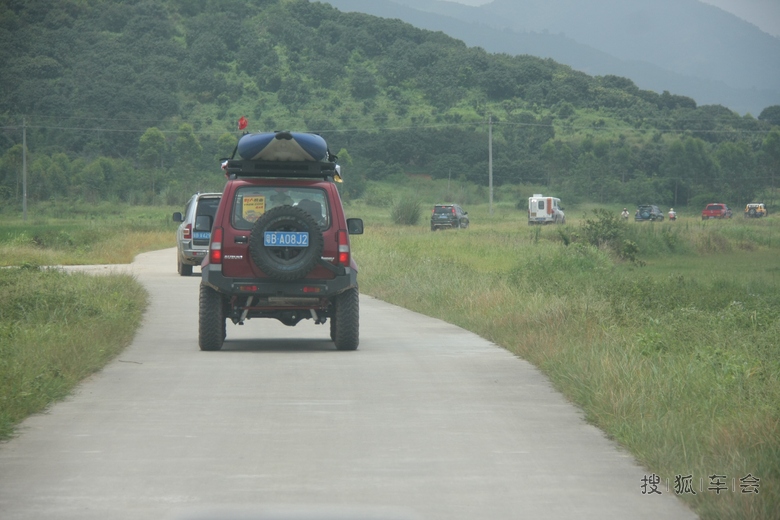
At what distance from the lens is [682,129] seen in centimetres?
12669

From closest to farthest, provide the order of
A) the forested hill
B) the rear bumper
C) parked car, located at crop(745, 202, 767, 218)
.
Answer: the rear bumper → parked car, located at crop(745, 202, 767, 218) → the forested hill

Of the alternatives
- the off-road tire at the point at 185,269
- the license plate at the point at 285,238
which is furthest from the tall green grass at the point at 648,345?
the off-road tire at the point at 185,269

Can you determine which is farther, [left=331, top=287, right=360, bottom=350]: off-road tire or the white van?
the white van

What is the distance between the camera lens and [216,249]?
14188 millimetres

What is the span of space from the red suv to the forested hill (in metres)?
84.1

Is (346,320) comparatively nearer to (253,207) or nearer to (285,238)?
(285,238)

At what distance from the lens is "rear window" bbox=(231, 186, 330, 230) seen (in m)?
14.4

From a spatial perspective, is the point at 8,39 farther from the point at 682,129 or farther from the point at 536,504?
the point at 536,504

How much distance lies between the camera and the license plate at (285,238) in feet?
45.8

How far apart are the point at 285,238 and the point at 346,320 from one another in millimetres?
1282

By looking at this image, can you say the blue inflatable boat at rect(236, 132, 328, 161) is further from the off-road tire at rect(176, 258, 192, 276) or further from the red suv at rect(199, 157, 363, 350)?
the off-road tire at rect(176, 258, 192, 276)

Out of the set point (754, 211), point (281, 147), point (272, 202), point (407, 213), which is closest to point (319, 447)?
point (272, 202)

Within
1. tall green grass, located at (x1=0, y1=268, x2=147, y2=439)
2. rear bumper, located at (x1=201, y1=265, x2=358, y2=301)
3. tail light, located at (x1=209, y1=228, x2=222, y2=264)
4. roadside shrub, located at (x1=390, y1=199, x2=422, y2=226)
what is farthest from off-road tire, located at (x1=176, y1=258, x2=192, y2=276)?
roadside shrub, located at (x1=390, y1=199, x2=422, y2=226)

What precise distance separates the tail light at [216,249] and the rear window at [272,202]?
0.80ft
